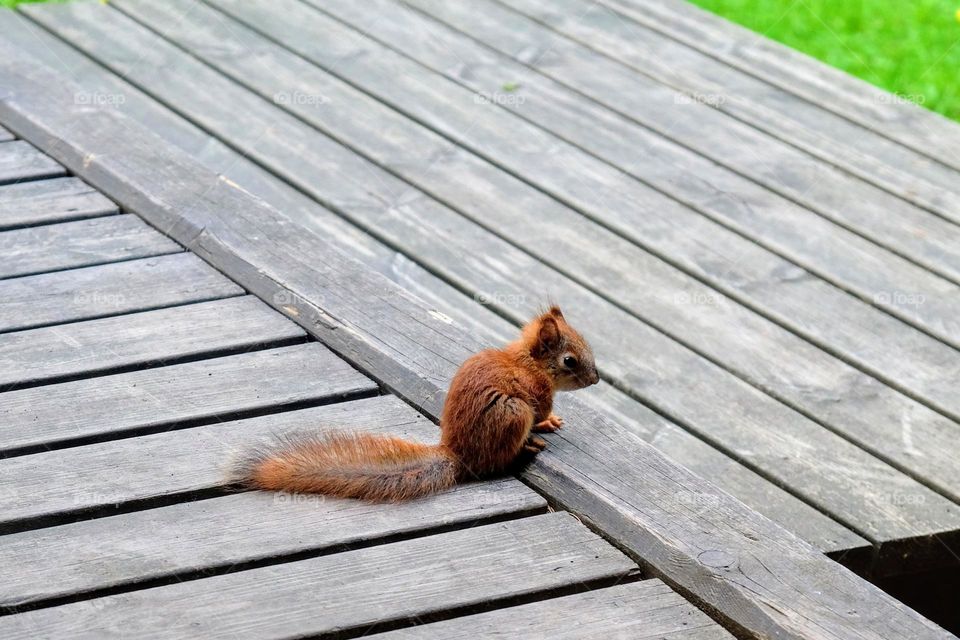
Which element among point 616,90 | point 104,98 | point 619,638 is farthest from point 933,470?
point 104,98

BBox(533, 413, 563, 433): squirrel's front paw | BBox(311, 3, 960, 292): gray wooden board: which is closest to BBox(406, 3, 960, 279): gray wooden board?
BBox(311, 3, 960, 292): gray wooden board

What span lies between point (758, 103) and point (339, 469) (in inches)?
117

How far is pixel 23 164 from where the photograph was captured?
128 inches

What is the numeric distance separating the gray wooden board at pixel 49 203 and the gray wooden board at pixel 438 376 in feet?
0.15

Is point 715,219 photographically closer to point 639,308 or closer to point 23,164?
point 639,308

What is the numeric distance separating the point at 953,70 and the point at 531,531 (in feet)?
16.2

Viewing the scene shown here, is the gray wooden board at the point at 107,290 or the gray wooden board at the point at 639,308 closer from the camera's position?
the gray wooden board at the point at 107,290

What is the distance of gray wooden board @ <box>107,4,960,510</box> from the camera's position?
300 cm

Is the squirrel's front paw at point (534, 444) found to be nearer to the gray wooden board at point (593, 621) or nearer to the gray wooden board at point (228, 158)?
the gray wooden board at point (593, 621)

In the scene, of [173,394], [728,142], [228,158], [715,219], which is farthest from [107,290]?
[728,142]

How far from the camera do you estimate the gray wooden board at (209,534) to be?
1.97 metres

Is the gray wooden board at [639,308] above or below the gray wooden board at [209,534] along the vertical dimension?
above

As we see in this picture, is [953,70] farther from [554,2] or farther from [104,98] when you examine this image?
[104,98]

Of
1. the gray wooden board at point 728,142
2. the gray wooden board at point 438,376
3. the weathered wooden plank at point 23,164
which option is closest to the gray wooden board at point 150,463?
the gray wooden board at point 438,376
